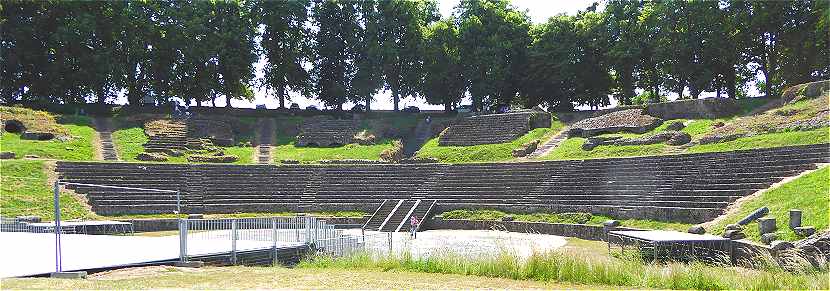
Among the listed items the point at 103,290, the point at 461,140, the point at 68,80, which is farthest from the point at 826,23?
the point at 68,80

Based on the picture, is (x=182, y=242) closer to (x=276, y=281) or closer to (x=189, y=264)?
(x=189, y=264)

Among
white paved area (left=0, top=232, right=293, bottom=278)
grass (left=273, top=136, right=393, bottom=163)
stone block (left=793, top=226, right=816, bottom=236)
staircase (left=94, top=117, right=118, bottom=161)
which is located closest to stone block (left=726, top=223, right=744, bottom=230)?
stone block (left=793, top=226, right=816, bottom=236)

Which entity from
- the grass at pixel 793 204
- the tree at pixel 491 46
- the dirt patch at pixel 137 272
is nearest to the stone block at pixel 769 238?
the grass at pixel 793 204

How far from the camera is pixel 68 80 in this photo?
48906 millimetres

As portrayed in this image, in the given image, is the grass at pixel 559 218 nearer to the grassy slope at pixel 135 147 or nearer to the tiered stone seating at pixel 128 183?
the tiered stone seating at pixel 128 183

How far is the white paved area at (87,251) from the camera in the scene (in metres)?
13.7

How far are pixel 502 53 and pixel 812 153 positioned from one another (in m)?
29.0

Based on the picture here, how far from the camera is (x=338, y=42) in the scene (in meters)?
53.2

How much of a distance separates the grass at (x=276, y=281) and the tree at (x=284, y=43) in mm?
41108

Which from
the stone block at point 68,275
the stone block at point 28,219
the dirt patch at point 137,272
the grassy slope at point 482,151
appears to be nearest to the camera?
the stone block at point 68,275

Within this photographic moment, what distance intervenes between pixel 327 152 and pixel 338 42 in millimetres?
14182

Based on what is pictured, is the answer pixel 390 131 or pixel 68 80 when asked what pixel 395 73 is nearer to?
pixel 390 131

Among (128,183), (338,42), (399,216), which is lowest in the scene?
(399,216)

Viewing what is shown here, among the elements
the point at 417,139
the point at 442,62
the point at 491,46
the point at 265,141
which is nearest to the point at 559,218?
the point at 417,139
